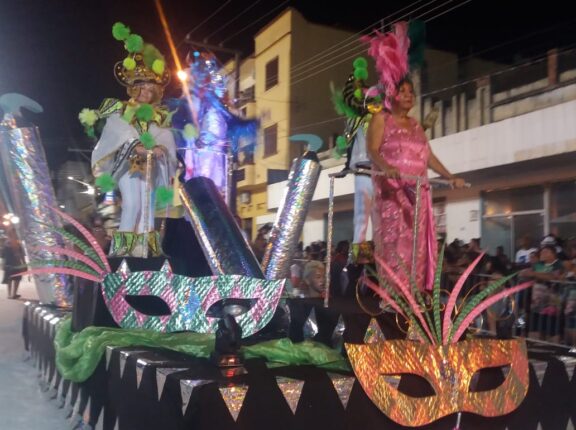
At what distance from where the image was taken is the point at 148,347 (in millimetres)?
3311

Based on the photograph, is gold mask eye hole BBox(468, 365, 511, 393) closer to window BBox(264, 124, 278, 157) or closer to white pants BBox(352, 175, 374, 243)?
white pants BBox(352, 175, 374, 243)

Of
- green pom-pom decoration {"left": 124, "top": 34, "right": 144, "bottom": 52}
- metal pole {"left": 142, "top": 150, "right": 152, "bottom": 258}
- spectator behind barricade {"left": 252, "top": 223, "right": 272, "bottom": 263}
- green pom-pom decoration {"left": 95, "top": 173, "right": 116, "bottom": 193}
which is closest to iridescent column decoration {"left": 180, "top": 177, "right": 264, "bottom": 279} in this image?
metal pole {"left": 142, "top": 150, "right": 152, "bottom": 258}

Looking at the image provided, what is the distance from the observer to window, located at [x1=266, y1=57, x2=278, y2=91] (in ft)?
68.5

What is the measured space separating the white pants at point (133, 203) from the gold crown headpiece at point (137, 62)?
0.82m

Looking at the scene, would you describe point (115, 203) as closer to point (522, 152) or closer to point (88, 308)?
point (88, 308)

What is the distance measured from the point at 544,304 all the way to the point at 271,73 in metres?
17.2

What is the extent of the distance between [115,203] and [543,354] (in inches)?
143

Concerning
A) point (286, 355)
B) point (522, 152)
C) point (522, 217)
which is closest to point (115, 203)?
point (286, 355)

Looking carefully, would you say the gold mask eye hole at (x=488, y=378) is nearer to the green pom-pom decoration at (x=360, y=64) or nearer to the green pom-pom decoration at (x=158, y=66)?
the green pom-pom decoration at (x=360, y=64)

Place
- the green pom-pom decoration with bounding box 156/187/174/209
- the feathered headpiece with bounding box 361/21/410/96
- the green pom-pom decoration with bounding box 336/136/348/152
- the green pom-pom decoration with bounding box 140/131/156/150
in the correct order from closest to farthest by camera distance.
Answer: the feathered headpiece with bounding box 361/21/410/96, the green pom-pom decoration with bounding box 140/131/156/150, the green pom-pom decoration with bounding box 156/187/174/209, the green pom-pom decoration with bounding box 336/136/348/152

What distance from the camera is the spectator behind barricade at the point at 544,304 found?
17.6 feet

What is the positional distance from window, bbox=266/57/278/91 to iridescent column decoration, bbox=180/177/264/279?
16690mm

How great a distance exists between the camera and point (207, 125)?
20.1ft

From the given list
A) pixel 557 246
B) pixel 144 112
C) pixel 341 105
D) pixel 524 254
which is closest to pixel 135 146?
pixel 144 112
